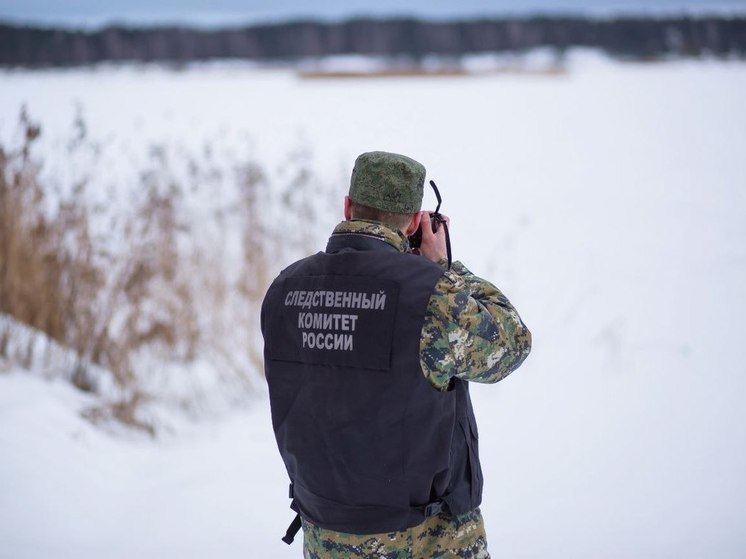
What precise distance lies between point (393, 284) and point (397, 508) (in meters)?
0.51

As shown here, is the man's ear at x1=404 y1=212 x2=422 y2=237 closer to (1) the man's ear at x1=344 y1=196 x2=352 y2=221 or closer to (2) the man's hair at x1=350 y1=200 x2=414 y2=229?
(2) the man's hair at x1=350 y1=200 x2=414 y2=229

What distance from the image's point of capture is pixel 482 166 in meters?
9.26

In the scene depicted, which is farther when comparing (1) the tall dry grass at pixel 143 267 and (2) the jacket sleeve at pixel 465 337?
(1) the tall dry grass at pixel 143 267

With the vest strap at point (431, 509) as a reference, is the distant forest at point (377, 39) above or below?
above

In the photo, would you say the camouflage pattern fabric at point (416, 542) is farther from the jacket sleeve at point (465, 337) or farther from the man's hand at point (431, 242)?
the man's hand at point (431, 242)

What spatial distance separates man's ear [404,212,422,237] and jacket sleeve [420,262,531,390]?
A: 184 millimetres

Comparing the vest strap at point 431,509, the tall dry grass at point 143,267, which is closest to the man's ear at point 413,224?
the vest strap at point 431,509

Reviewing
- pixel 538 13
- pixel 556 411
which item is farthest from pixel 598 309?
pixel 538 13

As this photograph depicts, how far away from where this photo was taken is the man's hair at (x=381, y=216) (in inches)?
67.7

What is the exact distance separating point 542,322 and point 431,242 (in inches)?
154

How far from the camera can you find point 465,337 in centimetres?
155

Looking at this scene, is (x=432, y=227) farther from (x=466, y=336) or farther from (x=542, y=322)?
(x=542, y=322)

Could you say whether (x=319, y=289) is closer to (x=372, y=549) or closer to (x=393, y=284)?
(x=393, y=284)

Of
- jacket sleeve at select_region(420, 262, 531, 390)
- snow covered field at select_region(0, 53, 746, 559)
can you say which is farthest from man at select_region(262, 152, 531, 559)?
snow covered field at select_region(0, 53, 746, 559)
